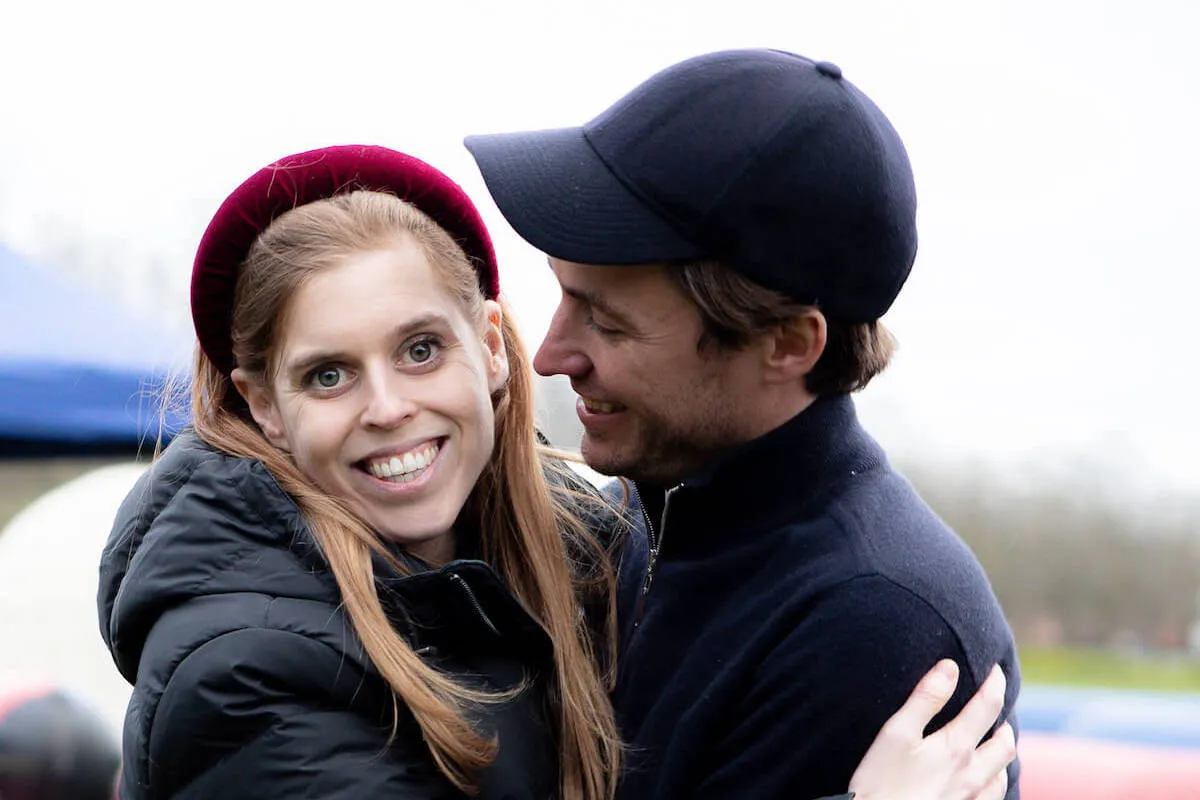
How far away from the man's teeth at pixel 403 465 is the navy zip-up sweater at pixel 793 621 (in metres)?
0.40

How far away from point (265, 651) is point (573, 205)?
759 millimetres

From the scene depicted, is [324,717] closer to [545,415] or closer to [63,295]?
[545,415]

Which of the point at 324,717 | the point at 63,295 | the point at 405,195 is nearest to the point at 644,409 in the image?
the point at 405,195

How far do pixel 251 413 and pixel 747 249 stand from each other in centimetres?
82

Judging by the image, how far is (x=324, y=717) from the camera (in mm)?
1775

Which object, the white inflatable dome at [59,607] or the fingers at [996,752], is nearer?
the fingers at [996,752]

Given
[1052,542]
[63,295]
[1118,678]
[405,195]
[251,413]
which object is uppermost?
[405,195]

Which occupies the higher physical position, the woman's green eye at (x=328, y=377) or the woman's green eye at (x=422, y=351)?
the woman's green eye at (x=422, y=351)

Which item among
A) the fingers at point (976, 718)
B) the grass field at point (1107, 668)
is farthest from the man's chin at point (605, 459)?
the grass field at point (1107, 668)

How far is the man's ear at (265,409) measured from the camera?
82.4 inches

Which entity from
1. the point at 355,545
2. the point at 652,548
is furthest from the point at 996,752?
the point at 355,545

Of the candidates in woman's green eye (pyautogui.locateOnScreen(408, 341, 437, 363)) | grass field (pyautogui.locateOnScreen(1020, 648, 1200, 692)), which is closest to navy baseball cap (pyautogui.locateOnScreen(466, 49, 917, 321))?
woman's green eye (pyautogui.locateOnScreen(408, 341, 437, 363))

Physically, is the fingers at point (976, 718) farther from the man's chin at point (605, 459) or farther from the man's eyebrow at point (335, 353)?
the man's eyebrow at point (335, 353)

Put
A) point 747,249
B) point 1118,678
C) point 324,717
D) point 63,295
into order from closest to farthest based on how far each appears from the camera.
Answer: point 324,717 → point 747,249 → point 63,295 → point 1118,678
